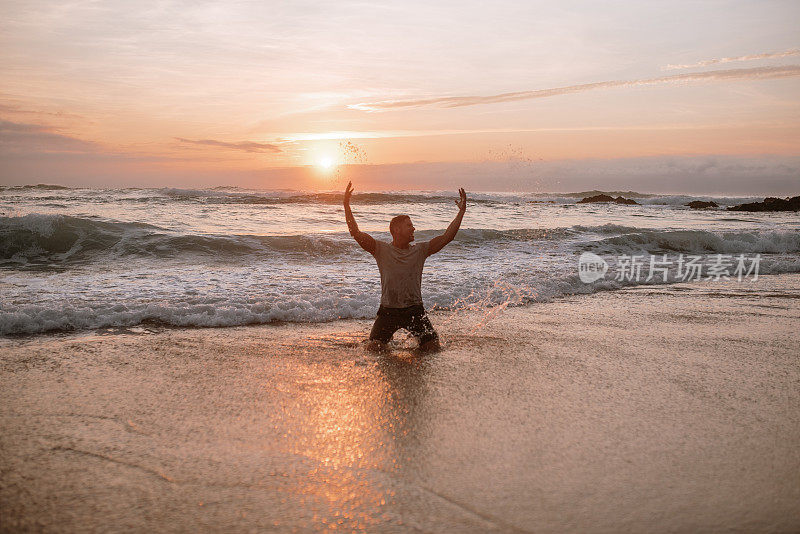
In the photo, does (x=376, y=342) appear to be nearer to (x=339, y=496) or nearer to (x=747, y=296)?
(x=339, y=496)

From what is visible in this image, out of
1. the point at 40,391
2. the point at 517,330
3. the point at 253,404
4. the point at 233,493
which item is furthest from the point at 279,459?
the point at 517,330

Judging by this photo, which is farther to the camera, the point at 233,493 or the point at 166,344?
the point at 166,344

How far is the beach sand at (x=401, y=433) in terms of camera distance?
278 cm

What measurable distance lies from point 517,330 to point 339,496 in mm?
4461

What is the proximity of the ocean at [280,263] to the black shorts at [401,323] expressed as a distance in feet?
6.29

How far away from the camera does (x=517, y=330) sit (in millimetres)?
6977

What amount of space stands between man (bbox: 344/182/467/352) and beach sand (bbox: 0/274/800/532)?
11.9 inches

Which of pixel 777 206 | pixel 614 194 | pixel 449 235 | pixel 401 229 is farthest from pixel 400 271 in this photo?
pixel 614 194

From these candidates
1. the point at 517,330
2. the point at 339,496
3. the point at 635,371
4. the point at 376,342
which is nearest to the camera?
the point at 339,496

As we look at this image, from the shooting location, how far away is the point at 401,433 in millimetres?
3750

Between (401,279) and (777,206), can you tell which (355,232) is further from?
(777,206)

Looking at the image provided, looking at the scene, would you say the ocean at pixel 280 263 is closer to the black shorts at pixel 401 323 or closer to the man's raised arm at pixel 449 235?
the black shorts at pixel 401 323

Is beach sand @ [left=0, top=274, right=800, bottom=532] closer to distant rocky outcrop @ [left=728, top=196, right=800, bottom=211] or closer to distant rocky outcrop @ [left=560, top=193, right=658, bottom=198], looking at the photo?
distant rocky outcrop @ [left=728, top=196, right=800, bottom=211]

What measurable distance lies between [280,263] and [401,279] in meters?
7.46
